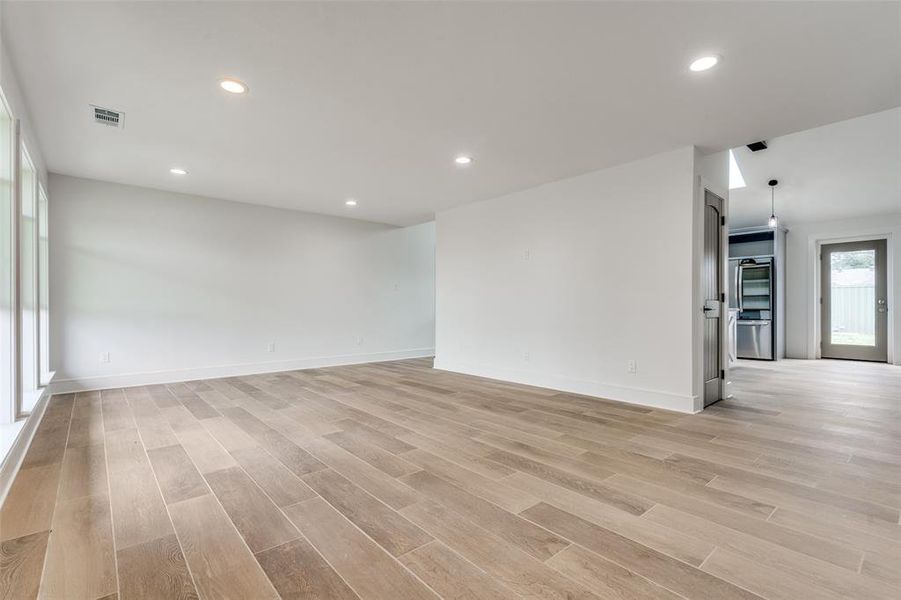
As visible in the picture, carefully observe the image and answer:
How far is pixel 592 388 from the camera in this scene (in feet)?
14.0

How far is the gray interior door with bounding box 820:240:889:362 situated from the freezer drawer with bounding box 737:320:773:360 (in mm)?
1058

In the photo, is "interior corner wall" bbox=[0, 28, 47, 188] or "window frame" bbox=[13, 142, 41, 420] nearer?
"interior corner wall" bbox=[0, 28, 47, 188]

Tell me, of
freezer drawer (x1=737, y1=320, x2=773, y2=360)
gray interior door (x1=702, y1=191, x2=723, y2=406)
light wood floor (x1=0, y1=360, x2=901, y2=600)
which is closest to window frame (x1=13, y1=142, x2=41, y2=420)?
light wood floor (x1=0, y1=360, x2=901, y2=600)

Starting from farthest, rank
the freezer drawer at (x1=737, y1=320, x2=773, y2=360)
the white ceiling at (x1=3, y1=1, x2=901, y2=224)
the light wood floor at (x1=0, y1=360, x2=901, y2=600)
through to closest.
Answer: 1. the freezer drawer at (x1=737, y1=320, x2=773, y2=360)
2. the white ceiling at (x1=3, y1=1, x2=901, y2=224)
3. the light wood floor at (x1=0, y1=360, x2=901, y2=600)

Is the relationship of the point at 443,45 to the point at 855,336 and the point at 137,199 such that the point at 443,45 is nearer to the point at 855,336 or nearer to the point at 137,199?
the point at 137,199

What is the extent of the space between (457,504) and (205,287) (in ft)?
15.9

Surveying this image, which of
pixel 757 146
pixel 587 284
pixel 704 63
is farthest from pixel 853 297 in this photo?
pixel 704 63

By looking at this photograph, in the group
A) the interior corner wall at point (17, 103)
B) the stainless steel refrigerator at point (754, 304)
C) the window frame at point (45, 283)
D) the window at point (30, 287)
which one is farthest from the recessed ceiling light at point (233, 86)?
the stainless steel refrigerator at point (754, 304)

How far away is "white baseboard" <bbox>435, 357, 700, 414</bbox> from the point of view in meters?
3.66

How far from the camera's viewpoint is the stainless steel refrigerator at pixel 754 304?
743cm

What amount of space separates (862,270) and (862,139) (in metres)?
A: 3.59

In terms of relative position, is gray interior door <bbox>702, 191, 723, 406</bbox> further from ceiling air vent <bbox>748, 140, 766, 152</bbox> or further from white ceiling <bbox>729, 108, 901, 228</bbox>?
white ceiling <bbox>729, 108, 901, 228</bbox>

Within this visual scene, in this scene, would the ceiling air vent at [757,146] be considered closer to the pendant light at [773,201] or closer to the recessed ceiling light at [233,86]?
the pendant light at [773,201]

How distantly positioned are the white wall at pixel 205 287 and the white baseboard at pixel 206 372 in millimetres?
15
